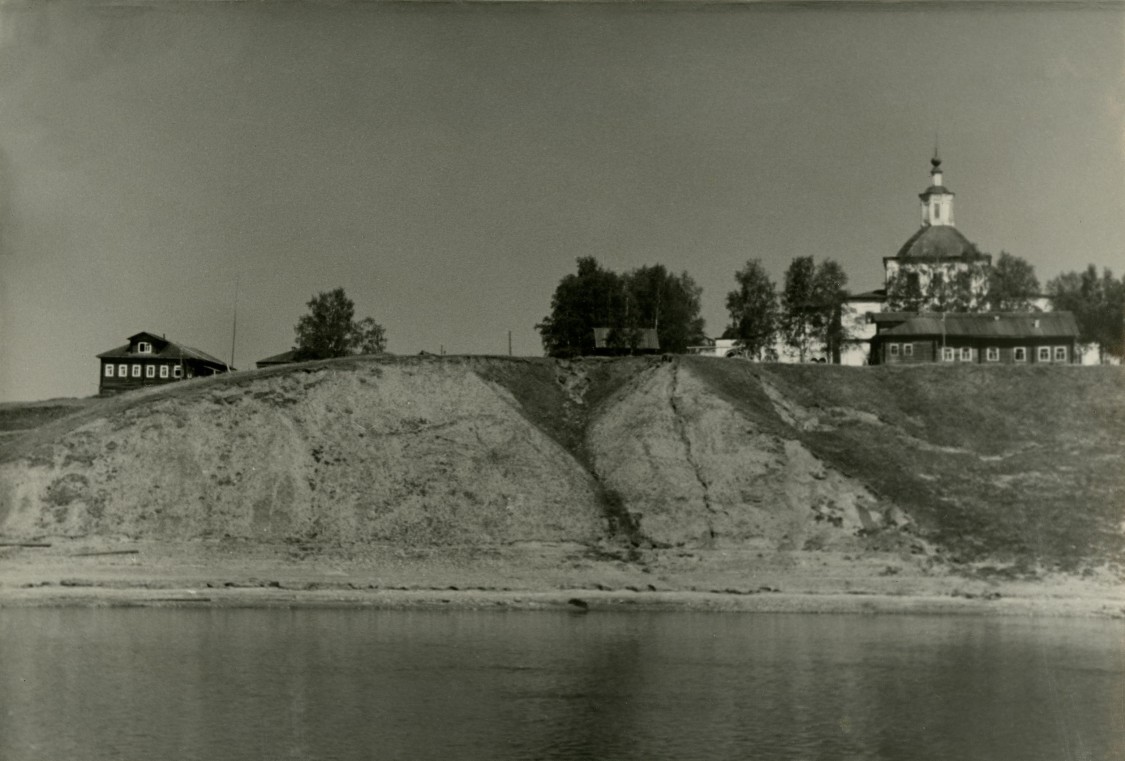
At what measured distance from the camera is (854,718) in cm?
3206

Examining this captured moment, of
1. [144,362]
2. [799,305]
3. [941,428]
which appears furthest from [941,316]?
[144,362]

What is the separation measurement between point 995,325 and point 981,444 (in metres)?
25.1

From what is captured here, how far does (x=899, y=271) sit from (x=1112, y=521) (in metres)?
46.2

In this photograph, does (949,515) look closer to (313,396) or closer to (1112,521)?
(1112,521)

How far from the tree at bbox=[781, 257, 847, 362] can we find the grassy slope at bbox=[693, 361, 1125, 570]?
1769 centimetres

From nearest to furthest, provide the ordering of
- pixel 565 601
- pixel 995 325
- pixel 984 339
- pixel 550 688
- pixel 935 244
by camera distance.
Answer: pixel 550 688, pixel 565 601, pixel 984 339, pixel 995 325, pixel 935 244

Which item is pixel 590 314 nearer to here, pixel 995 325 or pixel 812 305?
Result: pixel 812 305

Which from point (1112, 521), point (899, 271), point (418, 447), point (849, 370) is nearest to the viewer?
point (1112, 521)

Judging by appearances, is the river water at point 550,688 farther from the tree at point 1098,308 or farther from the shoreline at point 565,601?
the tree at point 1098,308

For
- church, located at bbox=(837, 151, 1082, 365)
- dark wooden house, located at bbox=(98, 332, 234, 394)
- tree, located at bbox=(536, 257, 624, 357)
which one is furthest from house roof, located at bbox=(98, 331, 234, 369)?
church, located at bbox=(837, 151, 1082, 365)

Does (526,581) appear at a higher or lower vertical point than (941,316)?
lower

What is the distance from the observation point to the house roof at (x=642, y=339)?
8788cm

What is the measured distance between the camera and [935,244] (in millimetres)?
103688

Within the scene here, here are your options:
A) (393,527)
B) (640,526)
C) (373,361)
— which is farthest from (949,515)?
(373,361)
